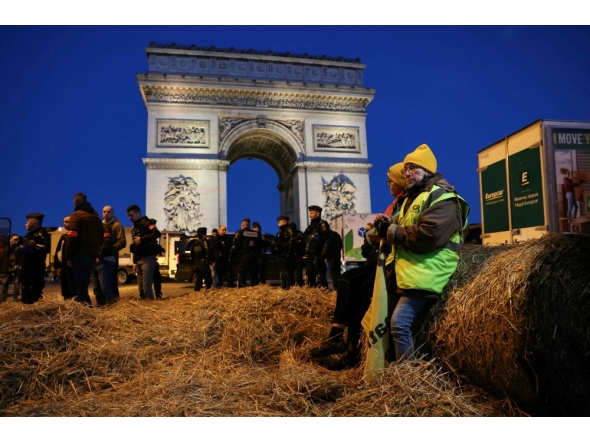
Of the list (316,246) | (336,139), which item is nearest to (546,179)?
(316,246)

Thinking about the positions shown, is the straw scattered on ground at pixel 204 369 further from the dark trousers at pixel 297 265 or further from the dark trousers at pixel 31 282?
the dark trousers at pixel 297 265

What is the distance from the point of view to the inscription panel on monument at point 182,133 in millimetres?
22797

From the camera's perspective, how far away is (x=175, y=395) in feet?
8.41

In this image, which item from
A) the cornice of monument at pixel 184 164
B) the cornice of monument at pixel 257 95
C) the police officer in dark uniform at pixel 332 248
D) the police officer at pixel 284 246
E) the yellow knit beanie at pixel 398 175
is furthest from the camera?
the cornice of monument at pixel 257 95

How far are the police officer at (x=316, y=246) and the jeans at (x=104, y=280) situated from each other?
3.64 metres

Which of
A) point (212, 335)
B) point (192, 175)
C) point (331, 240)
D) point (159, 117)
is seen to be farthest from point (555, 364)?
point (159, 117)

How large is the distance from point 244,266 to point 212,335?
553 cm

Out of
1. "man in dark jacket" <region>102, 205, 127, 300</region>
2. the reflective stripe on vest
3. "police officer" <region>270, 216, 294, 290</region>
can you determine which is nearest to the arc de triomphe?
"police officer" <region>270, 216, 294, 290</region>

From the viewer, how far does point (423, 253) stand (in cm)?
264

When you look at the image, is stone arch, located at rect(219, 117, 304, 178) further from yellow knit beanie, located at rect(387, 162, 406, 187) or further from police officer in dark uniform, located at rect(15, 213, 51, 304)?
yellow knit beanie, located at rect(387, 162, 406, 187)

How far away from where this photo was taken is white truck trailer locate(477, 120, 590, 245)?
6586mm

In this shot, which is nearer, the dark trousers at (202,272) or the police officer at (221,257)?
the dark trousers at (202,272)

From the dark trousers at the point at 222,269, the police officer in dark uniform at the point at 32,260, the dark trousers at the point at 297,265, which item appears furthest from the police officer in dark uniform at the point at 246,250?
the police officer in dark uniform at the point at 32,260

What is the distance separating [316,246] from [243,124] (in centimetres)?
1687
